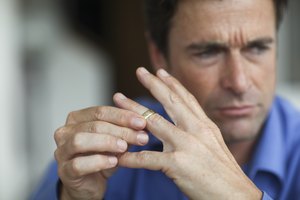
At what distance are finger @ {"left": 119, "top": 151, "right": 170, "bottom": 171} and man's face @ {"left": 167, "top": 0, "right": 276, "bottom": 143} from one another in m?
0.46

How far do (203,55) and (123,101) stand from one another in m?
0.44

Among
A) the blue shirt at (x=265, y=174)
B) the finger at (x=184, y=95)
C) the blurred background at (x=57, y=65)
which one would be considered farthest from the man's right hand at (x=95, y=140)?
the blurred background at (x=57, y=65)

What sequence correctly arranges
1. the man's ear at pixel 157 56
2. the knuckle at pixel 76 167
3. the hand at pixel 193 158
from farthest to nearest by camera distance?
the man's ear at pixel 157 56 < the knuckle at pixel 76 167 < the hand at pixel 193 158

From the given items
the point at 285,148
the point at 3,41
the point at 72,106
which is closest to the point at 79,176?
the point at 285,148

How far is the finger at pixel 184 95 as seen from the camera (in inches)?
62.1

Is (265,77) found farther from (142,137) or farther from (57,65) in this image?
(57,65)

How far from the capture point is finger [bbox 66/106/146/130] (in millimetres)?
1566

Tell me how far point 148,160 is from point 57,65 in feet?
13.8

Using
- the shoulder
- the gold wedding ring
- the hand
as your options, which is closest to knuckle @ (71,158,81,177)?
the hand

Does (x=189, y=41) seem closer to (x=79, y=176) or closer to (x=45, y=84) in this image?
(x=79, y=176)

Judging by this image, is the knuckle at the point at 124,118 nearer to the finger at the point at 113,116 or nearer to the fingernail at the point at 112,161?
the finger at the point at 113,116

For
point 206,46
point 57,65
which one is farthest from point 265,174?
point 57,65

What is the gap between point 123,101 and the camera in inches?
64.5

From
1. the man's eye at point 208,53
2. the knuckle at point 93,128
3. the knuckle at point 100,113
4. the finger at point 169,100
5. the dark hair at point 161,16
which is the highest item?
the dark hair at point 161,16
